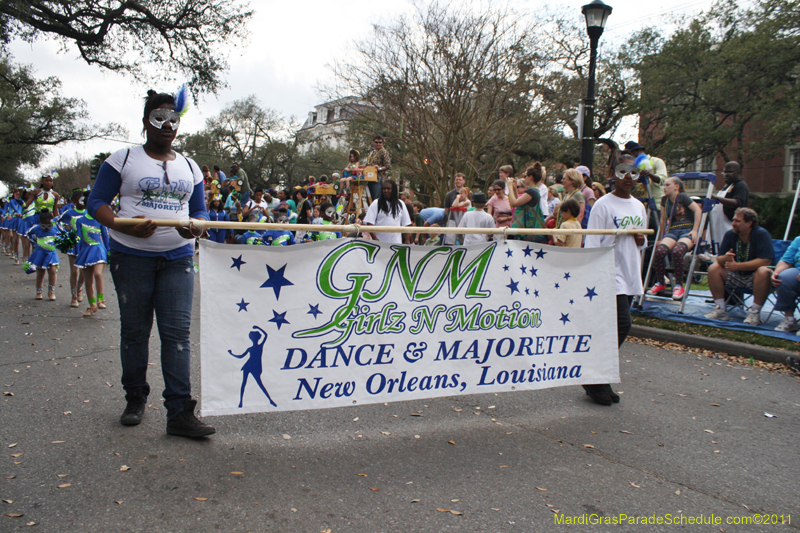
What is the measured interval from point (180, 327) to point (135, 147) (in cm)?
121

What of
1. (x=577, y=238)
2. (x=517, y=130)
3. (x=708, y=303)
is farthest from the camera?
(x=517, y=130)

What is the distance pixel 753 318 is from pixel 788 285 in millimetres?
643

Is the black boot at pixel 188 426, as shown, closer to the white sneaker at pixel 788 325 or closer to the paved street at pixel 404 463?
the paved street at pixel 404 463

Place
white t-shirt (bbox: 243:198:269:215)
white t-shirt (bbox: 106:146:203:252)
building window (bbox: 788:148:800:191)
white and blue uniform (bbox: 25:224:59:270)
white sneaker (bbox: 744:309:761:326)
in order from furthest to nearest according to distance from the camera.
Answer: building window (bbox: 788:148:800:191) < white t-shirt (bbox: 243:198:269:215) < white and blue uniform (bbox: 25:224:59:270) < white sneaker (bbox: 744:309:761:326) < white t-shirt (bbox: 106:146:203:252)

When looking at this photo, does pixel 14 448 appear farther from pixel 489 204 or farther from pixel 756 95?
pixel 756 95

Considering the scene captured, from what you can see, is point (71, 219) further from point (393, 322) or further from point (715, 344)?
point (715, 344)

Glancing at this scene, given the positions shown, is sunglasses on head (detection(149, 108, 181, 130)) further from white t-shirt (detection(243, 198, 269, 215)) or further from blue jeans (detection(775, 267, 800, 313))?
white t-shirt (detection(243, 198, 269, 215))

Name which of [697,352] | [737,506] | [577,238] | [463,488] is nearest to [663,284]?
[697,352]

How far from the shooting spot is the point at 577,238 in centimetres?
657

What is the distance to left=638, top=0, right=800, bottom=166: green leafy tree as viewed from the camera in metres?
26.3

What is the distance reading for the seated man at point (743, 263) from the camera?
25.2ft

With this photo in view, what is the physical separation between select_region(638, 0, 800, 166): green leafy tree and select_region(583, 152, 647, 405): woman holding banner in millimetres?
25103

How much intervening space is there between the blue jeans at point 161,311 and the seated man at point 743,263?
717 centimetres

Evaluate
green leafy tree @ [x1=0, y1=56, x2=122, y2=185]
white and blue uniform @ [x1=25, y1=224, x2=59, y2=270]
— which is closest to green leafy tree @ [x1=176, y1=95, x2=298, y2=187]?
green leafy tree @ [x1=0, y1=56, x2=122, y2=185]
